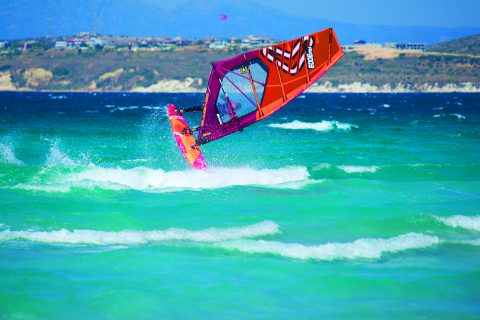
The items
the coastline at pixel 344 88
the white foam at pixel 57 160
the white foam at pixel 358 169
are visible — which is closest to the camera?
the white foam at pixel 358 169

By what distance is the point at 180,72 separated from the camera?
474ft

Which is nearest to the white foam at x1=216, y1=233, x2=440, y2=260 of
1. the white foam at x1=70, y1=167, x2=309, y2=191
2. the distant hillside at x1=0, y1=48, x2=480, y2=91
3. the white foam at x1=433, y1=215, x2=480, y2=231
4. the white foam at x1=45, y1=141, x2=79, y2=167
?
the white foam at x1=433, y1=215, x2=480, y2=231

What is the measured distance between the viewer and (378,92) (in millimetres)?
144875

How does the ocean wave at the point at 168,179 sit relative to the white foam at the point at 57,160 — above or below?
below

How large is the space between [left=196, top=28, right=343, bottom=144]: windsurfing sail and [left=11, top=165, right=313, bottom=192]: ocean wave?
1.34 metres

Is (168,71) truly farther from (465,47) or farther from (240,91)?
(240,91)

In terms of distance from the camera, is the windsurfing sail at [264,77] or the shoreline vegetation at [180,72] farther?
the shoreline vegetation at [180,72]

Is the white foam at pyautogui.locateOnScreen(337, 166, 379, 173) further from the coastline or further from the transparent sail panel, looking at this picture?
the coastline

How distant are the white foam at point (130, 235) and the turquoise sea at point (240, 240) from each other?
0.03 metres

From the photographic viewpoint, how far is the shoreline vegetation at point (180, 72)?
143m

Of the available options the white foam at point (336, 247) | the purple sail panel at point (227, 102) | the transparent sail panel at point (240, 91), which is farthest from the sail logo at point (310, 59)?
the white foam at point (336, 247)

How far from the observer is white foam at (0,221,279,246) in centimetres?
1184

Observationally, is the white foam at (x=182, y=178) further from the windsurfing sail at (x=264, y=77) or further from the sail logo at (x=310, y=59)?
the sail logo at (x=310, y=59)

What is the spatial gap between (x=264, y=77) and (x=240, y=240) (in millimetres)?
6189
